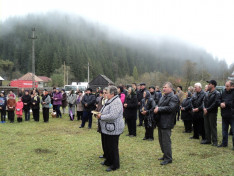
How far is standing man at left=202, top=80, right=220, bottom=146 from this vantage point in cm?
671

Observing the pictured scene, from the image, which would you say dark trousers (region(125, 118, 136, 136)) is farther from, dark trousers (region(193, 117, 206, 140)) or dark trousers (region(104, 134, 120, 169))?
dark trousers (region(104, 134, 120, 169))

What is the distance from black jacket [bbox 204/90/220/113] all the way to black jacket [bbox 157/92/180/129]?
2.40m

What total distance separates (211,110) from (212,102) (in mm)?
271

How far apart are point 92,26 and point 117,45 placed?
155 feet

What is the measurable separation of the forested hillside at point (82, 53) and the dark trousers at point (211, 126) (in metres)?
64.8

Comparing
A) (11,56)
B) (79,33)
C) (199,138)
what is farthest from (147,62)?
(199,138)

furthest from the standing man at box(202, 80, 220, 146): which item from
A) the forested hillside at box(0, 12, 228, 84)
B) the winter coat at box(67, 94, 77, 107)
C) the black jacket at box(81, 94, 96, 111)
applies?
the forested hillside at box(0, 12, 228, 84)

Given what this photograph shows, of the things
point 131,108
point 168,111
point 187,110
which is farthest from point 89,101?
point 168,111

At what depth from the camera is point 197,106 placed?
7.39 meters

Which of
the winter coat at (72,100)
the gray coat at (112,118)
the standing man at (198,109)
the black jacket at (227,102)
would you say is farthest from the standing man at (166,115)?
the winter coat at (72,100)

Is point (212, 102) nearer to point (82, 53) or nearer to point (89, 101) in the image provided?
point (89, 101)

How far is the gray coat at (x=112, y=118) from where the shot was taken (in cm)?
453

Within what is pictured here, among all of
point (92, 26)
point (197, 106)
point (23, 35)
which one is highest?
point (92, 26)

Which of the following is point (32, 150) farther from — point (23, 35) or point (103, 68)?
point (23, 35)
